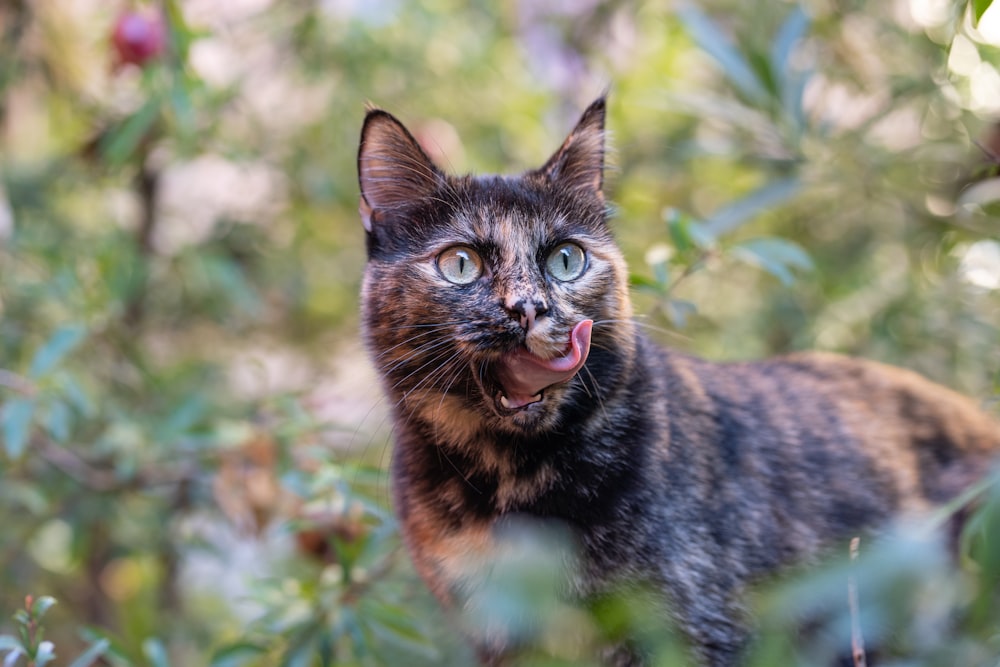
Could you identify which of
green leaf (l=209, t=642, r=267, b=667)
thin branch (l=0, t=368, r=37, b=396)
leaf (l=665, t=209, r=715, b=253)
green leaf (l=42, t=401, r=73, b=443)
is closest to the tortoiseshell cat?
leaf (l=665, t=209, r=715, b=253)

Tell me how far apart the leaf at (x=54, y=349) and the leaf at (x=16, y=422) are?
78 mm

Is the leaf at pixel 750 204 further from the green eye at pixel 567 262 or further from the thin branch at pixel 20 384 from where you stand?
the thin branch at pixel 20 384

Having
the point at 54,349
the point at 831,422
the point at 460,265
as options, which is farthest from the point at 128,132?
the point at 831,422

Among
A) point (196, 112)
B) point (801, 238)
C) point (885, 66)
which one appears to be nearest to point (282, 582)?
point (196, 112)

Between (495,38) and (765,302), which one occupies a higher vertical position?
(495,38)

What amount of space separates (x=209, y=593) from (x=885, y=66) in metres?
3.09

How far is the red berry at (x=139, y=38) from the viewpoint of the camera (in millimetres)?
2543

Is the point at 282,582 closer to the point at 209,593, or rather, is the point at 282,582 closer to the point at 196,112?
the point at 196,112

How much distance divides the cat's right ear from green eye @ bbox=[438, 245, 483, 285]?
0.60ft

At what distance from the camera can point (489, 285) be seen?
1.68 metres

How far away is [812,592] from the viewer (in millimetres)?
1032

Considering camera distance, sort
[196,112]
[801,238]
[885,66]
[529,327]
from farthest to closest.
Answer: [801,238], [885,66], [196,112], [529,327]

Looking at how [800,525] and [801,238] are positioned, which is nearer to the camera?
[800,525]

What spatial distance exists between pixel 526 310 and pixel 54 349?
1.37 m
